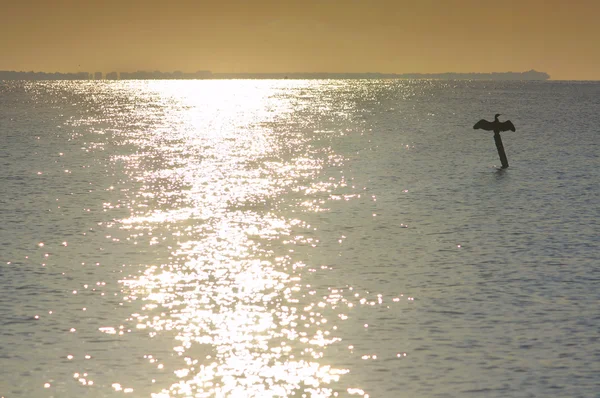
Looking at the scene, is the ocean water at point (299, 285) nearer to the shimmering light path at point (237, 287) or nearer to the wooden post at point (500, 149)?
the shimmering light path at point (237, 287)

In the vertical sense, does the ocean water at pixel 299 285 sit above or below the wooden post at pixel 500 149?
below

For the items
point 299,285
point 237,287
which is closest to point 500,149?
point 299,285

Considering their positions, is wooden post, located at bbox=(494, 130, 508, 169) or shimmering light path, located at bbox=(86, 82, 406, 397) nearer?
shimmering light path, located at bbox=(86, 82, 406, 397)

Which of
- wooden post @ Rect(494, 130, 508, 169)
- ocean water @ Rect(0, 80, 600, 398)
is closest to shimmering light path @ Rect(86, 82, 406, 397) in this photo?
ocean water @ Rect(0, 80, 600, 398)

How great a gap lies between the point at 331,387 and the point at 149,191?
121ft

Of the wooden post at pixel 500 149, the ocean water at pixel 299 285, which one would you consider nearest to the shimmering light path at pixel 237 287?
the ocean water at pixel 299 285

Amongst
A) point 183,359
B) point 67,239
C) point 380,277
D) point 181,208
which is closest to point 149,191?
point 181,208

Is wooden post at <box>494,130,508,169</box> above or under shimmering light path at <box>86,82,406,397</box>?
above

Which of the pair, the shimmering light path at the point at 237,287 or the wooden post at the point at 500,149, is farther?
the wooden post at the point at 500,149

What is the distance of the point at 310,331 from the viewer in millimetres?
21297

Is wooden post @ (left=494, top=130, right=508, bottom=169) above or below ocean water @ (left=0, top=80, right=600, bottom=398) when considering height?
above

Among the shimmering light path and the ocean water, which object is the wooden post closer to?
the ocean water

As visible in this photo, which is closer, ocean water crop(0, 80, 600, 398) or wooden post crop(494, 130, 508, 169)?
ocean water crop(0, 80, 600, 398)

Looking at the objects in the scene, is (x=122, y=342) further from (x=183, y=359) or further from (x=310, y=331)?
(x=310, y=331)
